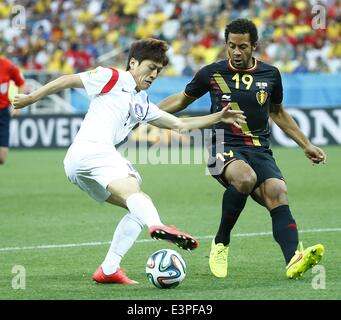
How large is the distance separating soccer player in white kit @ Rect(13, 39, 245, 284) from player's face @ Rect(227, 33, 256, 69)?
0.74 meters

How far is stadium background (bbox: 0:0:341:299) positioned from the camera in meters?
7.77

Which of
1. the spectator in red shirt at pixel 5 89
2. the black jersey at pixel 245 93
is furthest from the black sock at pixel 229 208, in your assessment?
the spectator in red shirt at pixel 5 89

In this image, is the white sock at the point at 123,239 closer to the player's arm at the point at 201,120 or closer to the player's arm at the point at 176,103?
the player's arm at the point at 201,120

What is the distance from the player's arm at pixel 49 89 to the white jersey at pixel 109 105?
64 mm

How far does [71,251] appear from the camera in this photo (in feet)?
30.2

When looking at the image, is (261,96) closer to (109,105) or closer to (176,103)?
(176,103)

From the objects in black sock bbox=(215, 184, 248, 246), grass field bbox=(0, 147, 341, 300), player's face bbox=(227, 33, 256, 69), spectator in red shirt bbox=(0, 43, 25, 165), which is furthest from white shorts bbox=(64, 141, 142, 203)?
spectator in red shirt bbox=(0, 43, 25, 165)

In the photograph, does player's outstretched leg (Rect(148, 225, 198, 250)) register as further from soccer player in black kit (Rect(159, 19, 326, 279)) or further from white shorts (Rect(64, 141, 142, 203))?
soccer player in black kit (Rect(159, 19, 326, 279))

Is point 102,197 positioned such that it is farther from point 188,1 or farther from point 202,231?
point 188,1

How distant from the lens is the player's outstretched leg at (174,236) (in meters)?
6.36

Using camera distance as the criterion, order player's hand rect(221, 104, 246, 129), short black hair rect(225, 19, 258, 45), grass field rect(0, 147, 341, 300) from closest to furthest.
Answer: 1. grass field rect(0, 147, 341, 300)
2. player's hand rect(221, 104, 246, 129)
3. short black hair rect(225, 19, 258, 45)

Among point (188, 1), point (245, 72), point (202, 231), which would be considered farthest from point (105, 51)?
point (245, 72)

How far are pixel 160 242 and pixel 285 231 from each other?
239cm

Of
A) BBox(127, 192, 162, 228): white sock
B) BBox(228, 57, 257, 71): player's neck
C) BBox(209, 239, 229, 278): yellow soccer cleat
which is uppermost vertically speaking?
BBox(228, 57, 257, 71): player's neck
